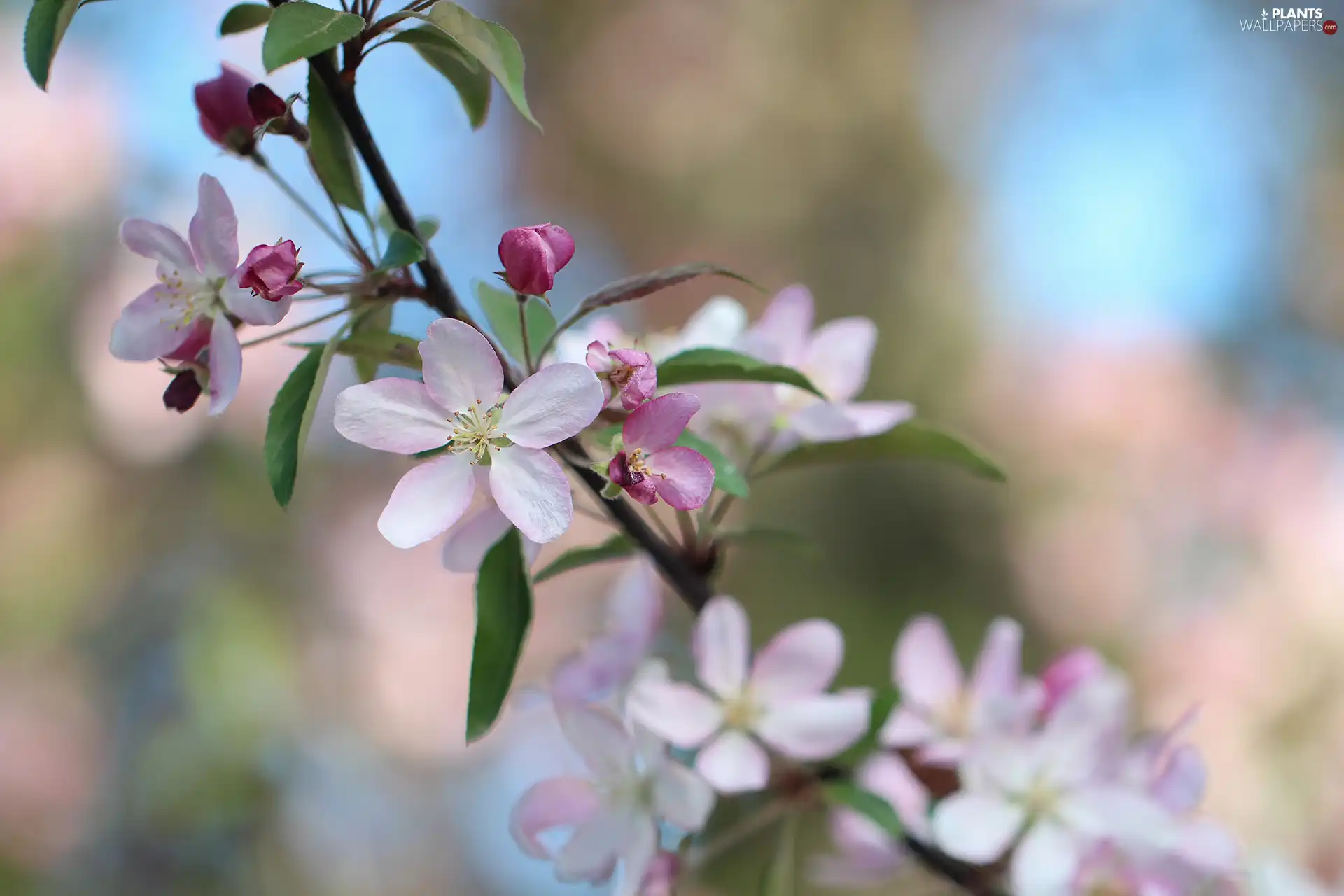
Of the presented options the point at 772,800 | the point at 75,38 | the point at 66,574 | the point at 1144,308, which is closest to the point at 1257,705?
→ the point at 1144,308

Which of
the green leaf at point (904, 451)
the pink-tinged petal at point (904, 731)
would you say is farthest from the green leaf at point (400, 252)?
the pink-tinged petal at point (904, 731)

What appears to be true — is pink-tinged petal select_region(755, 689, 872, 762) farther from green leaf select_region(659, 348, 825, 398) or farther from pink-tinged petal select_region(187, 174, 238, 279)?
pink-tinged petal select_region(187, 174, 238, 279)

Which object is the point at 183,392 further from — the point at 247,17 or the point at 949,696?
the point at 949,696

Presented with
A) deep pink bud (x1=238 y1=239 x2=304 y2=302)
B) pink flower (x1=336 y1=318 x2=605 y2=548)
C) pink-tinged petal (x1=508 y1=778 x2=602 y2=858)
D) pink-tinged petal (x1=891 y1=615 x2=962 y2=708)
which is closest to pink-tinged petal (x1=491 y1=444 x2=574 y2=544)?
pink flower (x1=336 y1=318 x2=605 y2=548)

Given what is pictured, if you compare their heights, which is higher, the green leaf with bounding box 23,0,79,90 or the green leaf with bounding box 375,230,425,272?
the green leaf with bounding box 23,0,79,90

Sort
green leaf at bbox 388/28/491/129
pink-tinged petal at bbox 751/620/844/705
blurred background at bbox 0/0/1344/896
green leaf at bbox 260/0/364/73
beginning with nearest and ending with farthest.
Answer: green leaf at bbox 260/0/364/73
green leaf at bbox 388/28/491/129
pink-tinged petal at bbox 751/620/844/705
blurred background at bbox 0/0/1344/896

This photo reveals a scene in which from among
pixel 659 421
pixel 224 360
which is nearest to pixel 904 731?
pixel 659 421
